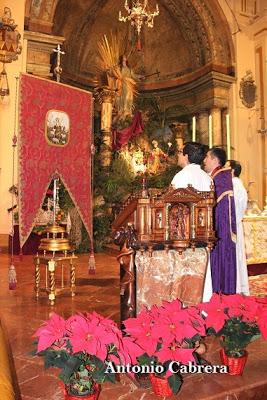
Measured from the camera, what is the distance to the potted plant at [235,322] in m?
2.53

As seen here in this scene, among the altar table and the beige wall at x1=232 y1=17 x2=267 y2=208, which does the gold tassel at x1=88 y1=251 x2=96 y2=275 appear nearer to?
the altar table

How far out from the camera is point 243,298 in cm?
269

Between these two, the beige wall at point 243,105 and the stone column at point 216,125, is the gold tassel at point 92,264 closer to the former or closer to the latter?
the stone column at point 216,125

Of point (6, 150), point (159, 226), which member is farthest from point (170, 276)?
point (6, 150)

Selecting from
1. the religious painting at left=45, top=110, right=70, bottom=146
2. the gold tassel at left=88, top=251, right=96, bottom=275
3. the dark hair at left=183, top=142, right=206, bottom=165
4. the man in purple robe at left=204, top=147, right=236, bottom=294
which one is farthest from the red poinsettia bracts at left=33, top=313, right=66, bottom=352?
the gold tassel at left=88, top=251, right=96, bottom=275

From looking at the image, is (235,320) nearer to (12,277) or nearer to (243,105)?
(12,277)

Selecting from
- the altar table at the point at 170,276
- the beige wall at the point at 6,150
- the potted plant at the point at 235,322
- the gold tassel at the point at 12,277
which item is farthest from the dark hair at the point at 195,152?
the beige wall at the point at 6,150

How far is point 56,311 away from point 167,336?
7.71 feet

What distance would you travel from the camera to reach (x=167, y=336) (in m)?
2.14

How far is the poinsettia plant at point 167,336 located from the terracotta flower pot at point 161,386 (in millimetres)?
49

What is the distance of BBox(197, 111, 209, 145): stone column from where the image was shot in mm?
13375

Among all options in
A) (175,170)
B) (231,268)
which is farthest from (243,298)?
(175,170)

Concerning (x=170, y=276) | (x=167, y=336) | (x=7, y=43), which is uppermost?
(x=7, y=43)

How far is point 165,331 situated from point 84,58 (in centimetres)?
1372
